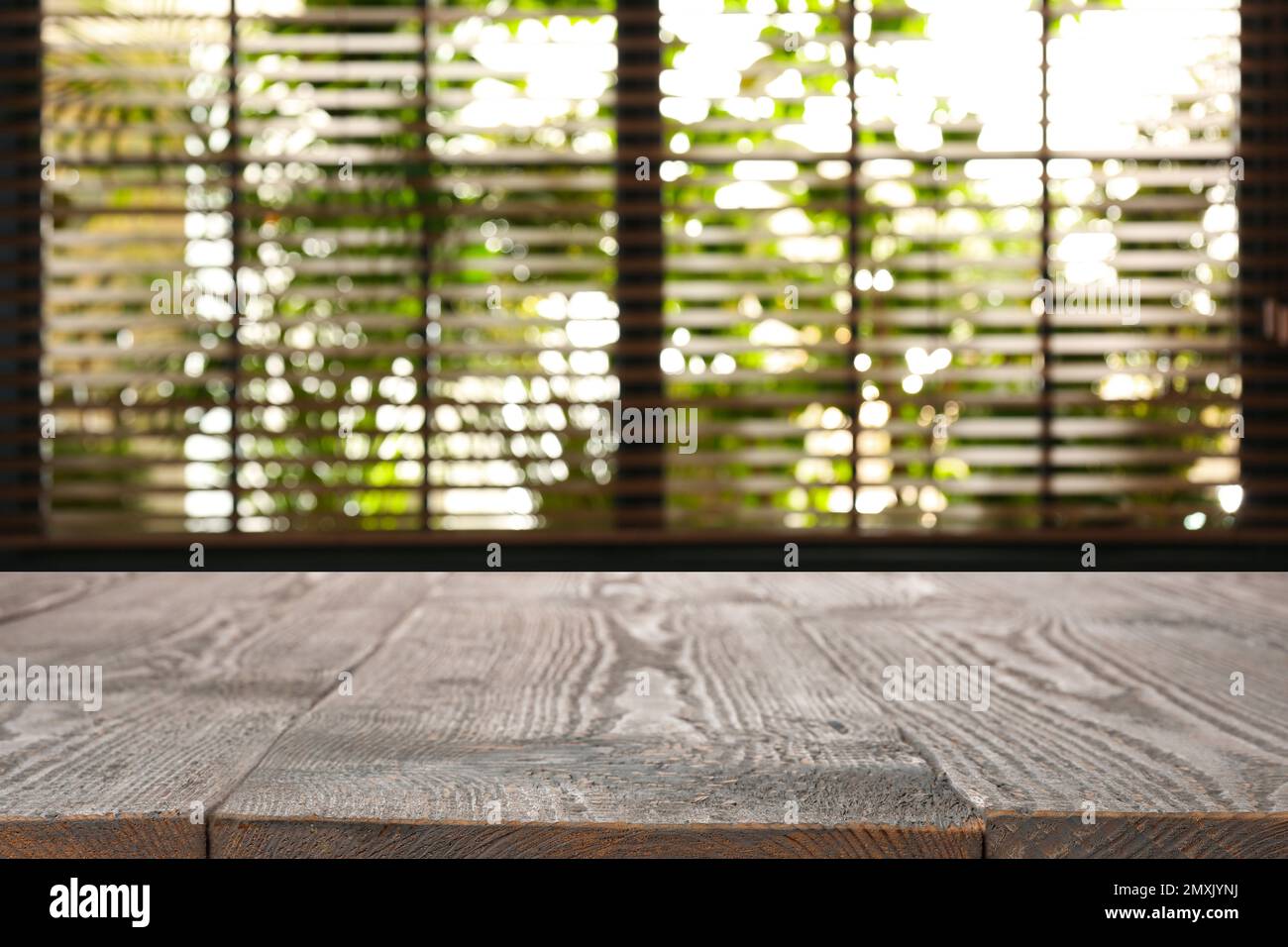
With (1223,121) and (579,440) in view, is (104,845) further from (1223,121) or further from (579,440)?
(1223,121)

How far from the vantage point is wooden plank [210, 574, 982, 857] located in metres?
0.53

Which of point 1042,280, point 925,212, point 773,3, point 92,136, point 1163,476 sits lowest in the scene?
point 1163,476

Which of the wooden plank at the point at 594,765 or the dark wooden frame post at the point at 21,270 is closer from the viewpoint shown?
the wooden plank at the point at 594,765

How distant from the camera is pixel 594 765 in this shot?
0.61 meters

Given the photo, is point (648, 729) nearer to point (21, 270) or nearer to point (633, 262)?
point (633, 262)

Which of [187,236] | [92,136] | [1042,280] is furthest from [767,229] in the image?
[92,136]

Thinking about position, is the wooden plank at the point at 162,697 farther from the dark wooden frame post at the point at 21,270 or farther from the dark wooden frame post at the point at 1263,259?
the dark wooden frame post at the point at 1263,259

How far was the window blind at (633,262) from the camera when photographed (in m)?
1.83

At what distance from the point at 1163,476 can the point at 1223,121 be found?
23.7 inches

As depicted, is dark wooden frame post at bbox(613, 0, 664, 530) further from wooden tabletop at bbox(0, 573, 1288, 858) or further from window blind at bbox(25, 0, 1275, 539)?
wooden tabletop at bbox(0, 573, 1288, 858)

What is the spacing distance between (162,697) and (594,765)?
0.35 metres

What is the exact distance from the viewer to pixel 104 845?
53cm

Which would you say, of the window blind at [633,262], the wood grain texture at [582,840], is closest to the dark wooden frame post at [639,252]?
the window blind at [633,262]

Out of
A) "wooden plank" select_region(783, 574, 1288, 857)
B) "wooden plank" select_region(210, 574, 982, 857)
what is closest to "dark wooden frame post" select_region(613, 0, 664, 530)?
"wooden plank" select_region(783, 574, 1288, 857)
